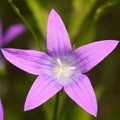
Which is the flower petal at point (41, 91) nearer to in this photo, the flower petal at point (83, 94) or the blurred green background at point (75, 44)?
the flower petal at point (83, 94)

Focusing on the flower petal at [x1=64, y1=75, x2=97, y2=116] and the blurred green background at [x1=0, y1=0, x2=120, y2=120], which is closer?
the flower petal at [x1=64, y1=75, x2=97, y2=116]

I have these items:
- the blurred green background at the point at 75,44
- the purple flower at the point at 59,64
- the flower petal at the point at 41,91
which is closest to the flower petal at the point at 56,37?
the purple flower at the point at 59,64

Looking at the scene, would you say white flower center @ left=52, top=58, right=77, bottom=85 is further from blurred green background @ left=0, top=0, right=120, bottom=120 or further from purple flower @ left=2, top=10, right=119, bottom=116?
blurred green background @ left=0, top=0, right=120, bottom=120

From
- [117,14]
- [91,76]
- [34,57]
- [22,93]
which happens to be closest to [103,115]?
[91,76]

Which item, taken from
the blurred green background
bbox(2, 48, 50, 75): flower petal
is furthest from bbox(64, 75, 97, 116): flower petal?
the blurred green background

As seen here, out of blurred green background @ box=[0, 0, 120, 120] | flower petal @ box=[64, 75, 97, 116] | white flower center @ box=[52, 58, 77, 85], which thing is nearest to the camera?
flower petal @ box=[64, 75, 97, 116]

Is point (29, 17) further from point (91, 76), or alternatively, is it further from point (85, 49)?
point (85, 49)

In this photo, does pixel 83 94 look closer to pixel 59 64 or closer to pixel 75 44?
pixel 59 64
